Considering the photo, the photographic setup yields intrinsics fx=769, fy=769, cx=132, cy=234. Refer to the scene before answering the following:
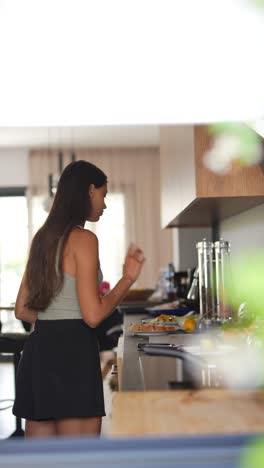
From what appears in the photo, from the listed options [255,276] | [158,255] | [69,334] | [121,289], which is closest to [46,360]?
[69,334]

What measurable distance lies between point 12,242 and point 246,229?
5.82m

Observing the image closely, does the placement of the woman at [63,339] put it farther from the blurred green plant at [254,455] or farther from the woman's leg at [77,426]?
the blurred green plant at [254,455]

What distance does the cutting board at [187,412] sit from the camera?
122cm

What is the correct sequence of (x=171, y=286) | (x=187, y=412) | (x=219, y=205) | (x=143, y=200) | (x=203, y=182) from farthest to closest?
(x=143, y=200)
(x=171, y=286)
(x=219, y=205)
(x=203, y=182)
(x=187, y=412)

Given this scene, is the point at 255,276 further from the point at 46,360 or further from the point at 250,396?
the point at 46,360

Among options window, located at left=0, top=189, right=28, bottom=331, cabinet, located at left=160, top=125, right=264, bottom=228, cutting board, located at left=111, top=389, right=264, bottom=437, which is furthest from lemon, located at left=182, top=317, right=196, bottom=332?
window, located at left=0, top=189, right=28, bottom=331

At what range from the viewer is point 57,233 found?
245 centimetres

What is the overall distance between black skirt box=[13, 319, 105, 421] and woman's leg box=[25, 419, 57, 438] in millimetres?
25

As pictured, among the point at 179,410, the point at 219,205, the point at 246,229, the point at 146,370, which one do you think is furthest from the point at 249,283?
the point at 246,229

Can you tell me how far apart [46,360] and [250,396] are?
105 centimetres

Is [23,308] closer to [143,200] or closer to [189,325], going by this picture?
[189,325]

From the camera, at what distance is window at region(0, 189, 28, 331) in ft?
31.4

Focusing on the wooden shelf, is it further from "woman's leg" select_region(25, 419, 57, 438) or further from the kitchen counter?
"woman's leg" select_region(25, 419, 57, 438)

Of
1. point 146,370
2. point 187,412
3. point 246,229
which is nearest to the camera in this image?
point 187,412
